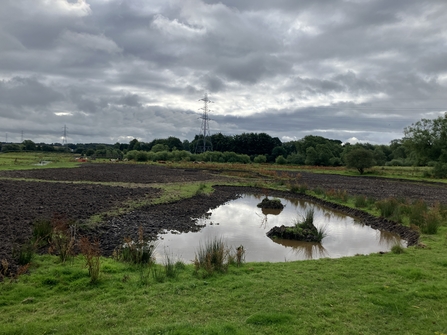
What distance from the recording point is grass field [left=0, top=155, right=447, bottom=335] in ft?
17.3

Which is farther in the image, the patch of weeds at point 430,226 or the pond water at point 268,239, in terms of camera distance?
the patch of weeds at point 430,226

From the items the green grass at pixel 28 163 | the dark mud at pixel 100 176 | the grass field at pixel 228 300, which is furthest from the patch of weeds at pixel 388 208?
the green grass at pixel 28 163

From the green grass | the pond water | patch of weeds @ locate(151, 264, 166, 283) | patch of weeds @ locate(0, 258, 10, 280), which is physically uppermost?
the green grass

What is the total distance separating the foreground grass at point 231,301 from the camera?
208 inches

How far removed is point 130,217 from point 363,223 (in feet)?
40.8

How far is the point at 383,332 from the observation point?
17.4 feet

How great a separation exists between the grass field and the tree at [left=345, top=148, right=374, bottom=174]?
46.9 metres

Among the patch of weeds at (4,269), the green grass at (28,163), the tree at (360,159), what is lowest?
the patch of weeds at (4,269)

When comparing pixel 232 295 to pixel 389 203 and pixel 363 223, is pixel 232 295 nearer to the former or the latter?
pixel 363 223

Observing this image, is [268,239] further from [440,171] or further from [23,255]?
[440,171]

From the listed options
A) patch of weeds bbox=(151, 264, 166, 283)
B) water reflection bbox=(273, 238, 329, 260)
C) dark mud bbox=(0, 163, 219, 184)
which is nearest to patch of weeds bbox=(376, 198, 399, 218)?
water reflection bbox=(273, 238, 329, 260)

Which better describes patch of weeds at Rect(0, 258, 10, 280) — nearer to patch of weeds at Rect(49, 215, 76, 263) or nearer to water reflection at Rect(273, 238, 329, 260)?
patch of weeds at Rect(49, 215, 76, 263)

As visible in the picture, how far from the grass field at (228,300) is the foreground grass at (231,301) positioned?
2cm

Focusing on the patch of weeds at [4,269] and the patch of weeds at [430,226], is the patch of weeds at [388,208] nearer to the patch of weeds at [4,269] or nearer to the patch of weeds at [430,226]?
the patch of weeds at [430,226]
